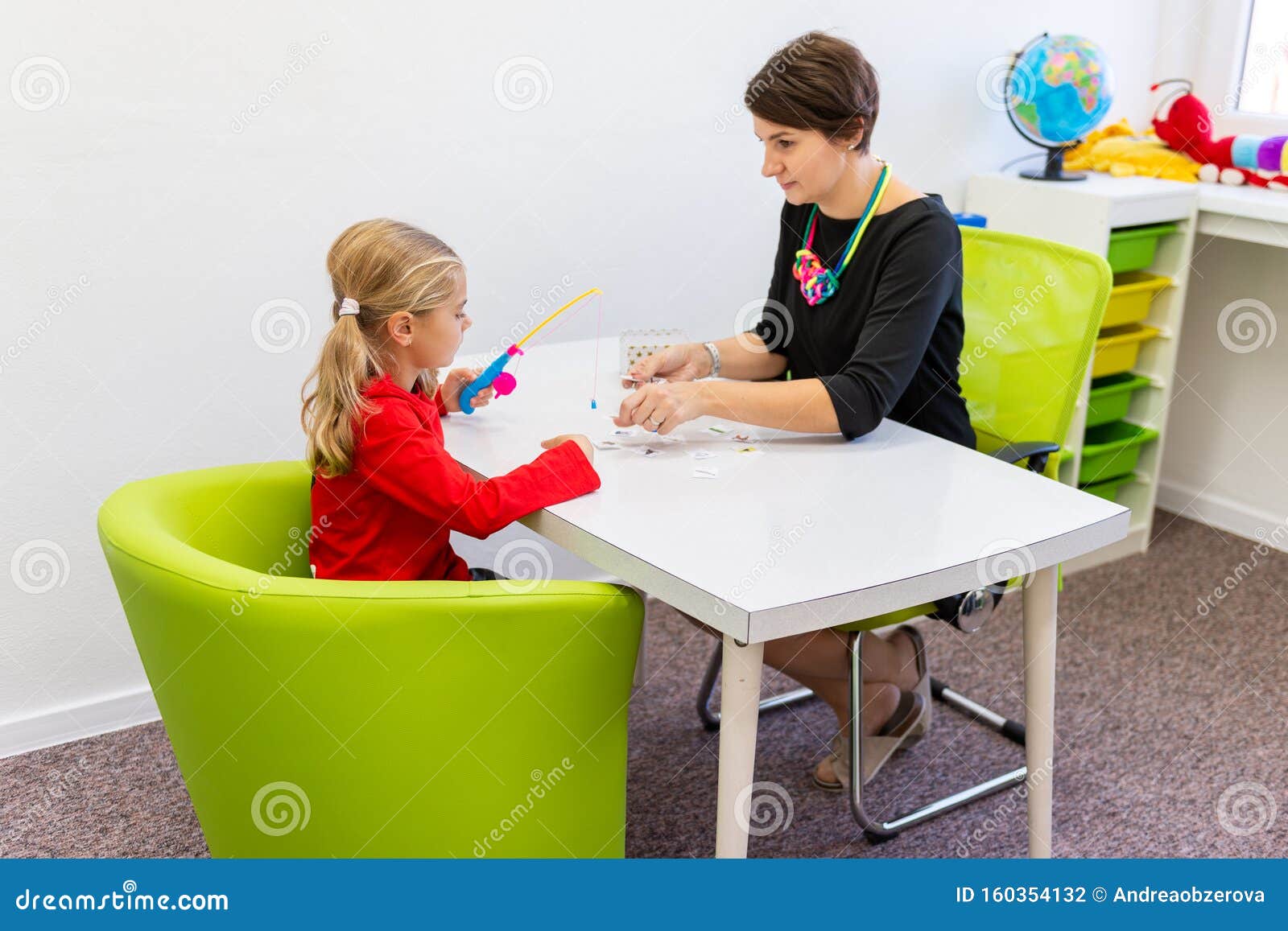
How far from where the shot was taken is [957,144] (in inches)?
129

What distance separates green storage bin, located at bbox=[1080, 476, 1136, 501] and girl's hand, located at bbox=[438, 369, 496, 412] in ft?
6.29

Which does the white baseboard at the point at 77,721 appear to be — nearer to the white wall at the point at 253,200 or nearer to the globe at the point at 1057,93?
the white wall at the point at 253,200

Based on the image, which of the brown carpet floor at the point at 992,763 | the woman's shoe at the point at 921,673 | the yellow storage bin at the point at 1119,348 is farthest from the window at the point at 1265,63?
the woman's shoe at the point at 921,673

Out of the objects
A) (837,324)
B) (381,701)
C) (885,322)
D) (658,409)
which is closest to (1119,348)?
(837,324)

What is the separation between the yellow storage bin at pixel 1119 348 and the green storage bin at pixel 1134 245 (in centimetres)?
16

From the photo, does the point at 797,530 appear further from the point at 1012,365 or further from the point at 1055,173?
the point at 1055,173

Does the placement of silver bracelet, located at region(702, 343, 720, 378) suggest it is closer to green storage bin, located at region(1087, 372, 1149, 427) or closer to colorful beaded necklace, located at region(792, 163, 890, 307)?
colorful beaded necklace, located at region(792, 163, 890, 307)

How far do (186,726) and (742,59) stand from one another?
6.55 ft

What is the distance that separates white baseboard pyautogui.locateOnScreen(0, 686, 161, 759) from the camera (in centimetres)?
239

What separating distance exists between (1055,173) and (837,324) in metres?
→ 1.37

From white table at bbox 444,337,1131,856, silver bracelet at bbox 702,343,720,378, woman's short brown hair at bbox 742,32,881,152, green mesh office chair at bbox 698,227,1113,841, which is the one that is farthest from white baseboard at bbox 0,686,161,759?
woman's short brown hair at bbox 742,32,881,152

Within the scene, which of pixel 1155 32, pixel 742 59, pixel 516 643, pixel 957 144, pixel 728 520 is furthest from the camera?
pixel 1155 32
